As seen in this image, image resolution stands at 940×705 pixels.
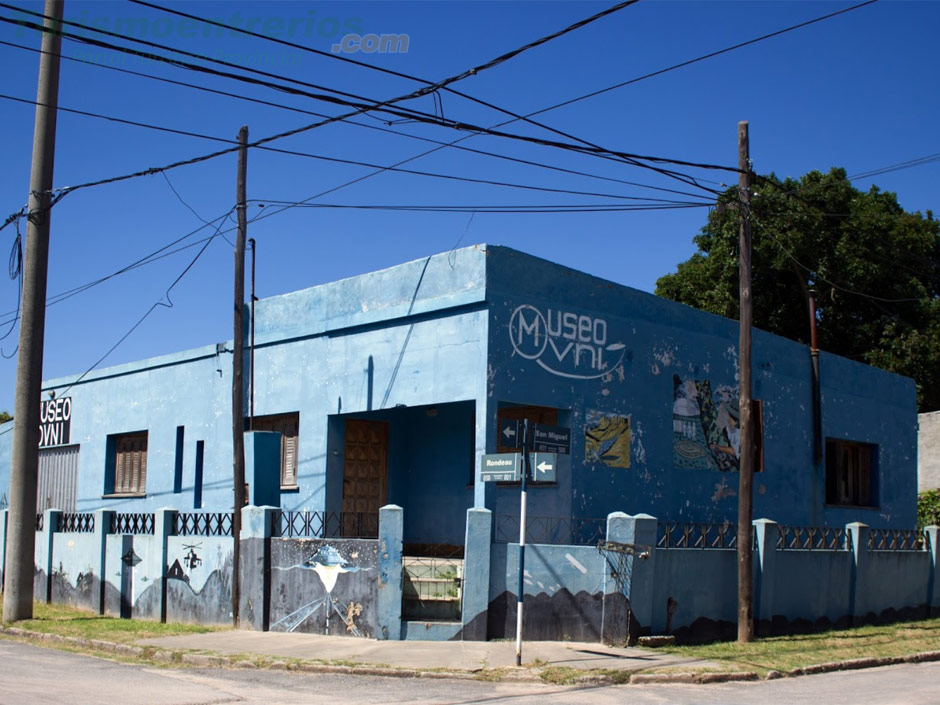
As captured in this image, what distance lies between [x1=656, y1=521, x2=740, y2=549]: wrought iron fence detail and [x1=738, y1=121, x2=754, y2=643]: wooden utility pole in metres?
0.75

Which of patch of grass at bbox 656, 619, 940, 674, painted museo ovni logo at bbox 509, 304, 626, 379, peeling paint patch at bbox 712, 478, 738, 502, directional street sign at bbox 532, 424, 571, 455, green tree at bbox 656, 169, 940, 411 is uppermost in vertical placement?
green tree at bbox 656, 169, 940, 411

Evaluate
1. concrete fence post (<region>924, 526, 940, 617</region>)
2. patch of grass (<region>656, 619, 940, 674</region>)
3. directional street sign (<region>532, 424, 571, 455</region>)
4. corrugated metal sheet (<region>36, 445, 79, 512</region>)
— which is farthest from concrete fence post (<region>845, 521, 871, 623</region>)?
corrugated metal sheet (<region>36, 445, 79, 512</region>)

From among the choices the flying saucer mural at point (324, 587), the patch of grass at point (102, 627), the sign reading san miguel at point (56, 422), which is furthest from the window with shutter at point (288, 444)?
the sign reading san miguel at point (56, 422)

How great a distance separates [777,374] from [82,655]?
14.7 m

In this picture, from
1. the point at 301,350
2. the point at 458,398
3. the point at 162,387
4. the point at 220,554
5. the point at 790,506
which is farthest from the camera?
the point at 162,387

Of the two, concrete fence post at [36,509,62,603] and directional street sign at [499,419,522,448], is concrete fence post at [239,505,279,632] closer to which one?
directional street sign at [499,419,522,448]

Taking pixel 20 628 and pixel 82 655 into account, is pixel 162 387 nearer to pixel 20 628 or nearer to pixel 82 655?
pixel 20 628

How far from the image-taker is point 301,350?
19.8 m

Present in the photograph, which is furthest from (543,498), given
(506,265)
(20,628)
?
(20,628)

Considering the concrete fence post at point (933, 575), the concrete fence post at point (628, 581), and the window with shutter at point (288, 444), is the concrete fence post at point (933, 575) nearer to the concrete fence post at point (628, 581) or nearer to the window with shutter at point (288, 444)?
the concrete fence post at point (628, 581)

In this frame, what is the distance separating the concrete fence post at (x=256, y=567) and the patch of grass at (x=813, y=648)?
6329 mm

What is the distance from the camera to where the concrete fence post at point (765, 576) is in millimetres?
16812

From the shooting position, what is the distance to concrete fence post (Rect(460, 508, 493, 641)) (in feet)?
48.2

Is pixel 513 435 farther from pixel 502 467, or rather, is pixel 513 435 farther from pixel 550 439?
pixel 550 439
